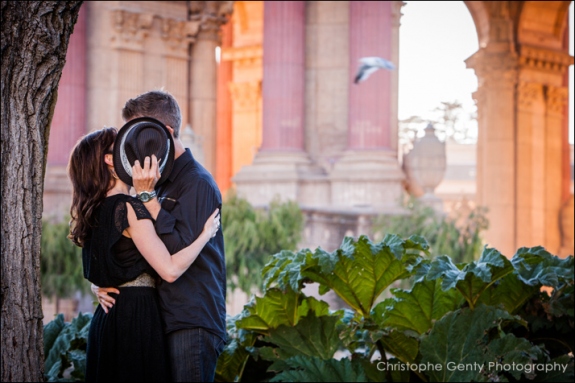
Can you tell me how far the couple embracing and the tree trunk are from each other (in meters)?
0.50

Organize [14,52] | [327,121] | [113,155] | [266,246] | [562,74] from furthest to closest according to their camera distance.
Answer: [562,74] → [327,121] → [266,246] → [113,155] → [14,52]

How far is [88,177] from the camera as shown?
4.95m

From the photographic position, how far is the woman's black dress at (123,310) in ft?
15.9

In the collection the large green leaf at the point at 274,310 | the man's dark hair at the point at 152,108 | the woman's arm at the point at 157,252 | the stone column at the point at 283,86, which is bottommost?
the large green leaf at the point at 274,310

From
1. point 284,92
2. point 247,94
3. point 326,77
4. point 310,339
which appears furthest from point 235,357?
point 247,94

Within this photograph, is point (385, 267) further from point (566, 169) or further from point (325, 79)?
point (566, 169)

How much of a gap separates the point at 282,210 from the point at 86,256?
1587cm

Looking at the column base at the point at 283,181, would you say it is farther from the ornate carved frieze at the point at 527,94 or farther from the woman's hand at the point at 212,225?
the woman's hand at the point at 212,225

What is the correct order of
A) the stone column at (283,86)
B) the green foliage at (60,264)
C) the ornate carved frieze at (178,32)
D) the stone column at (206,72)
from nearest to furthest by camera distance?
the green foliage at (60,264) → the stone column at (283,86) → the ornate carved frieze at (178,32) → the stone column at (206,72)

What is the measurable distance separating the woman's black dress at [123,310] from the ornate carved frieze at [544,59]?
27.5m

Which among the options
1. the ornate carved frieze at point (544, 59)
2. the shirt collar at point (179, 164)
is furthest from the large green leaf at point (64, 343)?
the ornate carved frieze at point (544, 59)

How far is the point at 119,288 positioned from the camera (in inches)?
195

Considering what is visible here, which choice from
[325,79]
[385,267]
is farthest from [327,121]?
[385,267]

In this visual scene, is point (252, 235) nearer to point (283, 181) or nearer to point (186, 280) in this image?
point (283, 181)
